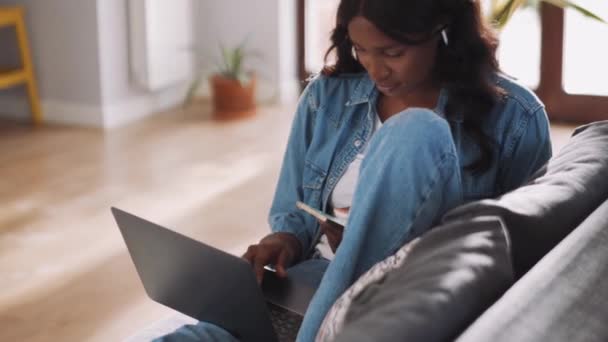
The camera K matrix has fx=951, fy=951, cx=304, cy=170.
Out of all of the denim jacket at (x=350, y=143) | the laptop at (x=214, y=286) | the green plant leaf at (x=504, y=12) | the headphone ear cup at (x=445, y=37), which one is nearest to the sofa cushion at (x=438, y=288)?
the laptop at (x=214, y=286)

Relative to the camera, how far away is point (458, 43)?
1.64m

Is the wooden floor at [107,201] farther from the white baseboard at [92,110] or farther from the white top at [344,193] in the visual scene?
the white top at [344,193]

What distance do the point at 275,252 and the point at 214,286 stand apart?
0.95 feet

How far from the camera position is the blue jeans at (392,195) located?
124cm

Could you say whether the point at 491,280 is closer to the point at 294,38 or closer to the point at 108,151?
the point at 108,151

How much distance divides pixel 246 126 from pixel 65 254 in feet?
5.39

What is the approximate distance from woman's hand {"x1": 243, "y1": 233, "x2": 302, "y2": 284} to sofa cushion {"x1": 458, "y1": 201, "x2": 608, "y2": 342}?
634 mm

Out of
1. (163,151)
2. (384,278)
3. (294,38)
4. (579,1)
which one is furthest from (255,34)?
(384,278)

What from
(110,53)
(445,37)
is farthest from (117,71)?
(445,37)

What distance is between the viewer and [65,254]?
9.61ft

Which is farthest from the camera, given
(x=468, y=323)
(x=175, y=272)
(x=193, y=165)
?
(x=193, y=165)

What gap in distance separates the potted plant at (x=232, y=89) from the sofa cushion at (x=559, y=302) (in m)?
3.59

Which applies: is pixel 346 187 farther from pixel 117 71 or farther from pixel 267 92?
pixel 267 92

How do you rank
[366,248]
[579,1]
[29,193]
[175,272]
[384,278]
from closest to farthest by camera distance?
[384,278] → [366,248] → [175,272] → [29,193] → [579,1]
